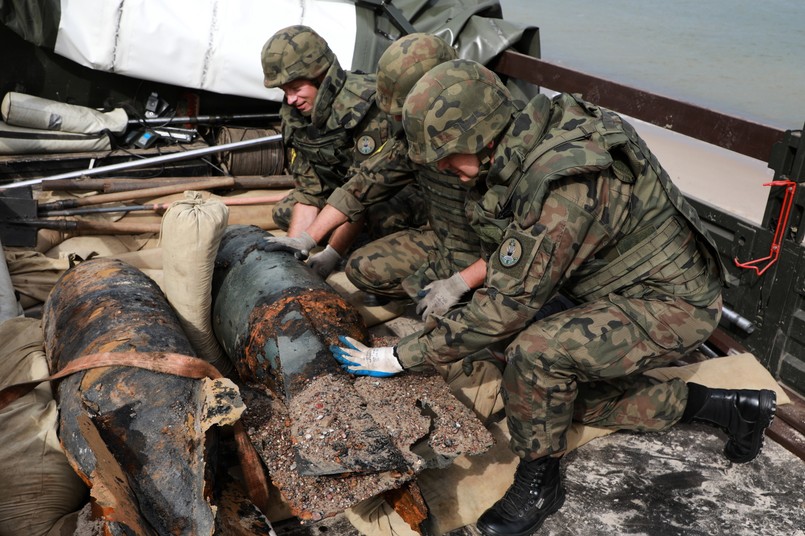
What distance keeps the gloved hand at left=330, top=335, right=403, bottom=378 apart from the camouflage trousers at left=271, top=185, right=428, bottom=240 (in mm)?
1653

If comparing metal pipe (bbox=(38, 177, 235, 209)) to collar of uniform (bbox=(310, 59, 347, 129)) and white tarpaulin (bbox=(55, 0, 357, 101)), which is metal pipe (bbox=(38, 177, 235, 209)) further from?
collar of uniform (bbox=(310, 59, 347, 129))

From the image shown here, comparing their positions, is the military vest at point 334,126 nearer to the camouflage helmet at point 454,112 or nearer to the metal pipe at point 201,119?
the metal pipe at point 201,119

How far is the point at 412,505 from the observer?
8.03 feet

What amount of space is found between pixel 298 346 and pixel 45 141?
10.0ft

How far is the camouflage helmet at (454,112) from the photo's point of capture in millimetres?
2562

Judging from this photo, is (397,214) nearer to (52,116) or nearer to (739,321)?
(739,321)

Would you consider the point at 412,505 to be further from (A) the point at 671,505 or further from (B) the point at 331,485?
(A) the point at 671,505

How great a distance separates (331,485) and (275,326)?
0.75 metres

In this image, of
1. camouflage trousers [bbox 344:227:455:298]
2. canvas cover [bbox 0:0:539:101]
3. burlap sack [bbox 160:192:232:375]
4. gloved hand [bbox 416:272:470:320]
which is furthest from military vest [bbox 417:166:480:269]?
canvas cover [bbox 0:0:539:101]

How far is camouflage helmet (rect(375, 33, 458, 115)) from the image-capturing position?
3.50 m

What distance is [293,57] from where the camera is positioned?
3957 millimetres

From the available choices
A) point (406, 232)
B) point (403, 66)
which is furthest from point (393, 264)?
point (403, 66)

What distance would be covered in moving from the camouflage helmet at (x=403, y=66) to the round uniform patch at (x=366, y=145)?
0.46 meters

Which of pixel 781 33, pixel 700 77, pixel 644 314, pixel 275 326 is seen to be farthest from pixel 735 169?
pixel 781 33
